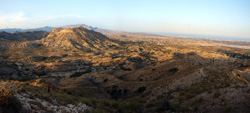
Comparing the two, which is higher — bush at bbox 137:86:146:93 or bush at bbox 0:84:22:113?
bush at bbox 0:84:22:113

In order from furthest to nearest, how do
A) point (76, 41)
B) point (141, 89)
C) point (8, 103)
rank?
point (76, 41), point (141, 89), point (8, 103)

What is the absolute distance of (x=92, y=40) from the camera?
529ft

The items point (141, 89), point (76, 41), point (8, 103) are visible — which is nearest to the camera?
point (8, 103)

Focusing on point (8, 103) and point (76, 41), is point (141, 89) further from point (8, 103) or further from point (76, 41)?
point (76, 41)

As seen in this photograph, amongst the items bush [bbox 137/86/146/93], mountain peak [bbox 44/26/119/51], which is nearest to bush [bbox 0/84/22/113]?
bush [bbox 137/86/146/93]

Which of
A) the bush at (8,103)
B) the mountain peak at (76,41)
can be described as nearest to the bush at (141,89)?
the bush at (8,103)

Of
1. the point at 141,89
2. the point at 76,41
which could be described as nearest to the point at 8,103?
the point at 141,89

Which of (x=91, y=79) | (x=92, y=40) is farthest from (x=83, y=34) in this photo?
(x=91, y=79)

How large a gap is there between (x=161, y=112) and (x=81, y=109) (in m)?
5.92

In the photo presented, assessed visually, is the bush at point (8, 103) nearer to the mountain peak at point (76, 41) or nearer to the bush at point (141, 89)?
the bush at point (141, 89)

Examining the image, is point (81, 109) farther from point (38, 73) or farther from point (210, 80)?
point (38, 73)

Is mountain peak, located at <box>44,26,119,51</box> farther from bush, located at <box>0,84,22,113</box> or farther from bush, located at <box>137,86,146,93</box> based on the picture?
bush, located at <box>0,84,22,113</box>

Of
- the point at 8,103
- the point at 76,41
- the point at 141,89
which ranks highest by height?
the point at 8,103

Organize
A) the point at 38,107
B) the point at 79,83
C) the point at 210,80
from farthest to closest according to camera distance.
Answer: the point at 79,83 → the point at 210,80 → the point at 38,107
